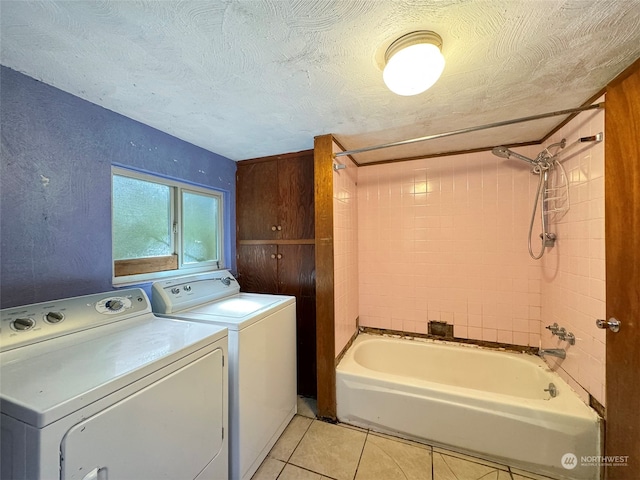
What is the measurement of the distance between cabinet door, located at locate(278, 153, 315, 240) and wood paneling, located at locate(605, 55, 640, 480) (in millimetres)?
1765

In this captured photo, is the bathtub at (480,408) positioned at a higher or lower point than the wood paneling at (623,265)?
lower

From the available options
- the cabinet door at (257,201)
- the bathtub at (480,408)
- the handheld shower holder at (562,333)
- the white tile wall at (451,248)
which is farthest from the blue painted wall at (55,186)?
the handheld shower holder at (562,333)

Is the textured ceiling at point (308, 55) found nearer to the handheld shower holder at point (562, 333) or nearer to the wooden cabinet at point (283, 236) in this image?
the wooden cabinet at point (283, 236)

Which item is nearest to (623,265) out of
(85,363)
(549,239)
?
(549,239)

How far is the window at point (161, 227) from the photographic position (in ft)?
5.19

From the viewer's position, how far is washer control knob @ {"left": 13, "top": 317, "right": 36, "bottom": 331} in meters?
0.97

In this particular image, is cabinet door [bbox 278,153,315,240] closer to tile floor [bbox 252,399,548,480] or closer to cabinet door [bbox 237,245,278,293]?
cabinet door [bbox 237,245,278,293]

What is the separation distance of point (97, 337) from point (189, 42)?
4.31ft

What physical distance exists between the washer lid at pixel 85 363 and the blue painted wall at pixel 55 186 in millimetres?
343

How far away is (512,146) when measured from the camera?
201 cm

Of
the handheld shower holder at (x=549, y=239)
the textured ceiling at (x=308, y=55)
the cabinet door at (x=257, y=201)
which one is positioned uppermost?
the textured ceiling at (x=308, y=55)

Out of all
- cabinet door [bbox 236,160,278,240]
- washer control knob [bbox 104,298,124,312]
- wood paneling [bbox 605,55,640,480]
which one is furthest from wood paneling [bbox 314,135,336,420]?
wood paneling [bbox 605,55,640,480]

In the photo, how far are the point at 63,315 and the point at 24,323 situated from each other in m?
0.11

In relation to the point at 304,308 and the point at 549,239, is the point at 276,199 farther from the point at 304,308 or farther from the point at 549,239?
the point at 549,239
